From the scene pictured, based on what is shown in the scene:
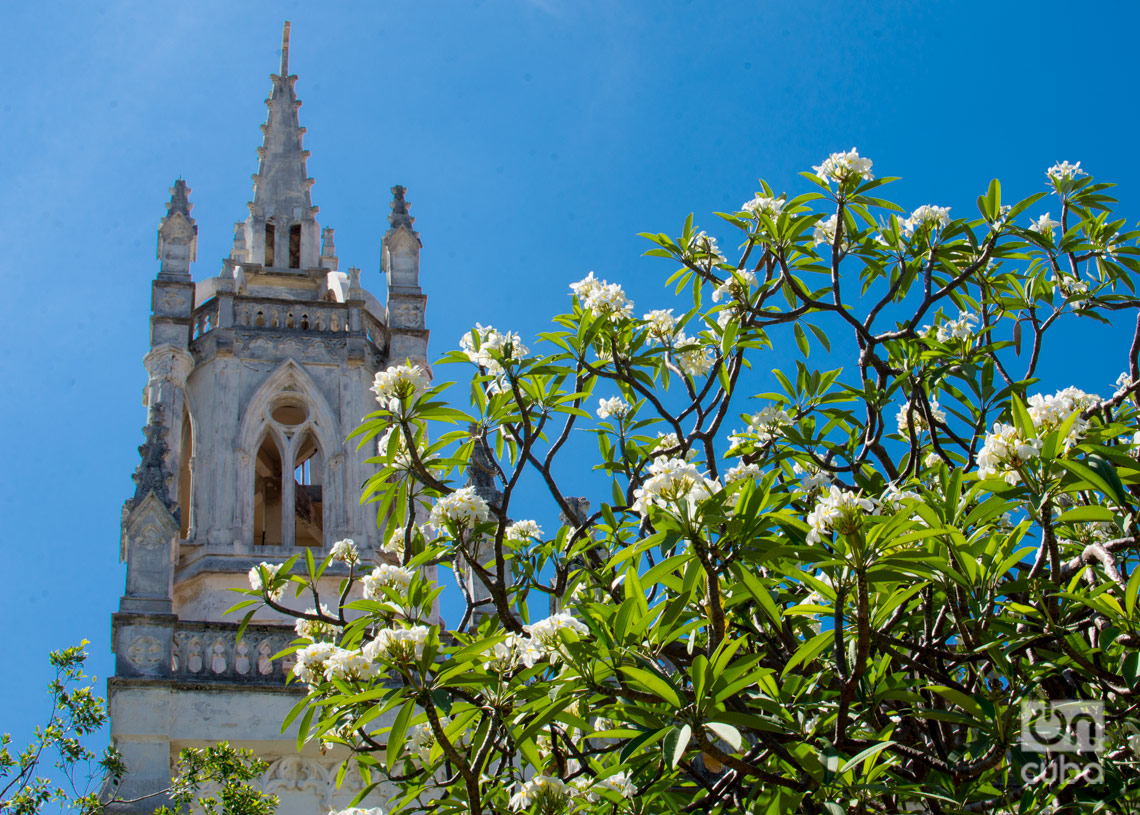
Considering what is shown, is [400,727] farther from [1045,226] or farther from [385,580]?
[1045,226]

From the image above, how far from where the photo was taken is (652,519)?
19.6 feet

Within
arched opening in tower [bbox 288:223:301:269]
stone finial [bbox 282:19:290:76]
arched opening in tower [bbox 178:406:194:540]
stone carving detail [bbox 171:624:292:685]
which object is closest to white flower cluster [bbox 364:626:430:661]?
stone carving detail [bbox 171:624:292:685]

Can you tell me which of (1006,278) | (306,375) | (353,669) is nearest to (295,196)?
(306,375)

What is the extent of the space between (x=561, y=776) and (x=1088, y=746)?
269 cm

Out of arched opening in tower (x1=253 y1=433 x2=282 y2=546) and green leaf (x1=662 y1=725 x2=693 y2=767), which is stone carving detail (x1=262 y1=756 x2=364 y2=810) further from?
green leaf (x1=662 y1=725 x2=693 y2=767)

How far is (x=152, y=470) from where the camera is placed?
22.8 m

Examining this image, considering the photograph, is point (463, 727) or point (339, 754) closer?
point (463, 727)

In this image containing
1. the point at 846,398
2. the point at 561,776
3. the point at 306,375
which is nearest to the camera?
the point at 561,776

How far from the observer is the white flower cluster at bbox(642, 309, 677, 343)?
30.6 ft

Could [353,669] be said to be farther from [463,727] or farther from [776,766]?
[776,766]

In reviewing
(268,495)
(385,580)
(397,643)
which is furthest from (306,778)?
(397,643)

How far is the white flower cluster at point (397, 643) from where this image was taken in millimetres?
6457

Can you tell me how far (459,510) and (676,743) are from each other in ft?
9.49

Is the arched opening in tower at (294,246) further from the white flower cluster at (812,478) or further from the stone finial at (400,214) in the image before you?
the white flower cluster at (812,478)
